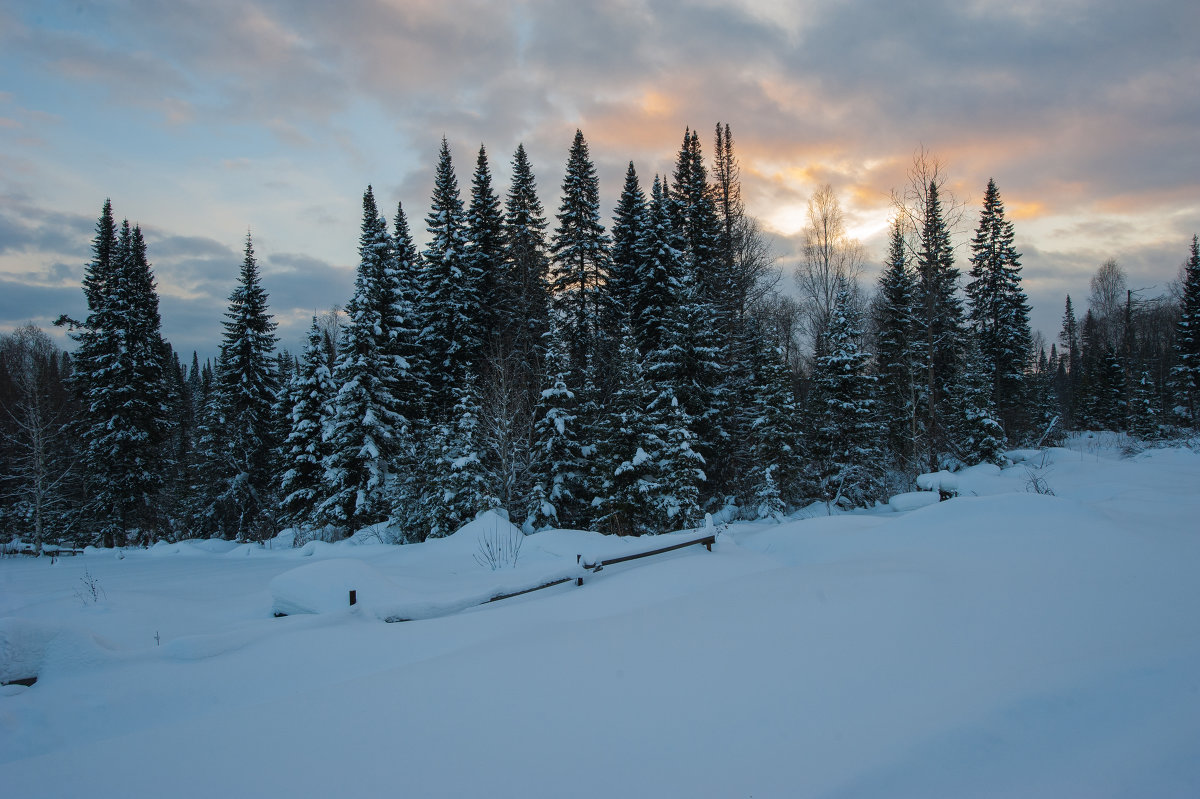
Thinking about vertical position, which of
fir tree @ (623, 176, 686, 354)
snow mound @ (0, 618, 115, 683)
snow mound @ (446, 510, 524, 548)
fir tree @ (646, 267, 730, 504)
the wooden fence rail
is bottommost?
snow mound @ (446, 510, 524, 548)

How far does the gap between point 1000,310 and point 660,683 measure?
1589 inches

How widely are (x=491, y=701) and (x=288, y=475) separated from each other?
78.4 ft

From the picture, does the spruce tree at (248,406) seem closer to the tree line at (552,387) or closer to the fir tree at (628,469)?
the tree line at (552,387)

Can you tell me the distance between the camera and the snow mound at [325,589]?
275 inches

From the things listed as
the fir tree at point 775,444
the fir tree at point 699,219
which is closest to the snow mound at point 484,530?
the fir tree at point 775,444

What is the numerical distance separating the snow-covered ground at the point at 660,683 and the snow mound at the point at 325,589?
4 centimetres

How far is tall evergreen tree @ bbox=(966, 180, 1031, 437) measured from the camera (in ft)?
107

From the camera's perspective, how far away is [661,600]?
690 cm

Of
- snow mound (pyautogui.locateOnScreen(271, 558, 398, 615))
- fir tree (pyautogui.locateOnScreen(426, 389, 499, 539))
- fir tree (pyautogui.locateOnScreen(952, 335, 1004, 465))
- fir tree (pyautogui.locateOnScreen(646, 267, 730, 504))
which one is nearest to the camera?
snow mound (pyautogui.locateOnScreen(271, 558, 398, 615))

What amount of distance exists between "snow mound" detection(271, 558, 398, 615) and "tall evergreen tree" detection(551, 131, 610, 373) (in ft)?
71.8

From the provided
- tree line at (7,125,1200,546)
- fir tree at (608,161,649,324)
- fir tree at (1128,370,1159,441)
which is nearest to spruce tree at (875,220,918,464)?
tree line at (7,125,1200,546)

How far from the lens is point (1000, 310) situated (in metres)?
35.1

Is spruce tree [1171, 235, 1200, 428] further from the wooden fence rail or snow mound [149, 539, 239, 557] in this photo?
snow mound [149, 539, 239, 557]

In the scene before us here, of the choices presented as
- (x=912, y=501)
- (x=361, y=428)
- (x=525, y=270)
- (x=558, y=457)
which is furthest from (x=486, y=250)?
(x=912, y=501)
